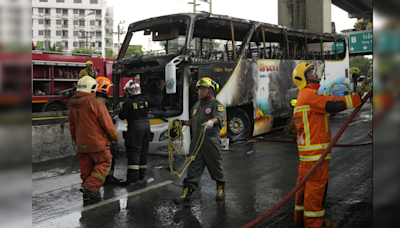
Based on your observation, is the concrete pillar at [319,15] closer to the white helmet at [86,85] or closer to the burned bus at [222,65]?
the burned bus at [222,65]

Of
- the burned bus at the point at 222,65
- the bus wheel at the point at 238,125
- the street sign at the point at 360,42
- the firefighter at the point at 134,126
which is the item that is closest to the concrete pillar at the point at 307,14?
the street sign at the point at 360,42

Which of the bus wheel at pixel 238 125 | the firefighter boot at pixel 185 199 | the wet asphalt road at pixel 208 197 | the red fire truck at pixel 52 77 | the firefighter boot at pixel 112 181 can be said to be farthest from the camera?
the red fire truck at pixel 52 77

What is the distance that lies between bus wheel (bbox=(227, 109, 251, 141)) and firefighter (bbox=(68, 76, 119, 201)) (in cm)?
529

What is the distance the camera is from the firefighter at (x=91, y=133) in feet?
17.6

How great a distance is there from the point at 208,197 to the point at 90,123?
2123 millimetres

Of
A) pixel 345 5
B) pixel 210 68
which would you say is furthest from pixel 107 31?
pixel 210 68

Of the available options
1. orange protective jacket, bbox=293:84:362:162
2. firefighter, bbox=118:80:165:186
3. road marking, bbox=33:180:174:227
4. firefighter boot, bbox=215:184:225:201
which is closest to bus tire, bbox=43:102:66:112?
firefighter, bbox=118:80:165:186

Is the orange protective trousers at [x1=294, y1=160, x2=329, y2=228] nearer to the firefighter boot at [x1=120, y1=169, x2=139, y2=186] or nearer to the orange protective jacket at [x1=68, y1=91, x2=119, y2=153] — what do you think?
the orange protective jacket at [x1=68, y1=91, x2=119, y2=153]

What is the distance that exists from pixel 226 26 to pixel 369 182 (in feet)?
19.0

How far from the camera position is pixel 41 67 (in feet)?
46.8

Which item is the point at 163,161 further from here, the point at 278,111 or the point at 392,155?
the point at 392,155

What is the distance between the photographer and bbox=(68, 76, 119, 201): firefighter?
17.6 feet

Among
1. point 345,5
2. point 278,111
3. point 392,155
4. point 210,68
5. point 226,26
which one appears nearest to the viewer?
point 392,155

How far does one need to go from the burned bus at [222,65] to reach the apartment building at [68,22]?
260 feet
